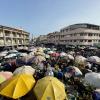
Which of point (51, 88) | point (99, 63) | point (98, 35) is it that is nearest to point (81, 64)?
point (99, 63)

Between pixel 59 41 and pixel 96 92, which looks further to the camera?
pixel 59 41

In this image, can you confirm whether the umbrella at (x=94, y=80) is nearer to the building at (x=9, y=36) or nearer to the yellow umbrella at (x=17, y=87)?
the yellow umbrella at (x=17, y=87)

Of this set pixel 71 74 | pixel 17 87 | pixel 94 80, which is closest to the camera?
pixel 17 87

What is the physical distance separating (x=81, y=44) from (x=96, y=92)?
161 ft

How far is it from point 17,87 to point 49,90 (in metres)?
1.94

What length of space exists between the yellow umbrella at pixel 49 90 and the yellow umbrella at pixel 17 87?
748 mm

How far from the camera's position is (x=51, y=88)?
9.84 m

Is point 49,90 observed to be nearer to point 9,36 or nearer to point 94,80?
point 94,80

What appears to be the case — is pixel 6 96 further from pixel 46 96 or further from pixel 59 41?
pixel 59 41

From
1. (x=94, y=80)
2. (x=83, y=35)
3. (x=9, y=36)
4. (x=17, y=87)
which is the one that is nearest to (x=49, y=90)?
(x=17, y=87)

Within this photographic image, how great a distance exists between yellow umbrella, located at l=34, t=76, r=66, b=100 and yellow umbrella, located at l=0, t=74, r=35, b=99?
0.75 meters

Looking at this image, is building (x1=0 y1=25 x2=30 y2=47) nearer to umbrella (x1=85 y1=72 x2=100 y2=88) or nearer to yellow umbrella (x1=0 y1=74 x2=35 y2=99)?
umbrella (x1=85 y1=72 x2=100 y2=88)

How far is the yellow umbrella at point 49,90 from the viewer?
9438 millimetres

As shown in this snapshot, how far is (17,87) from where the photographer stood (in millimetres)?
10406
